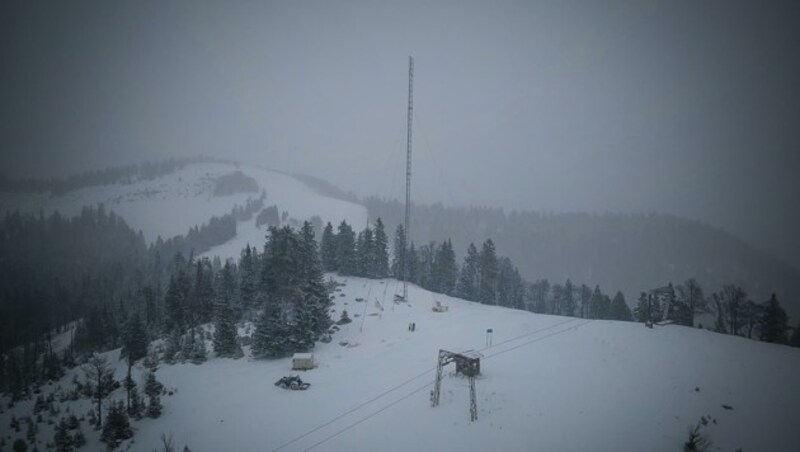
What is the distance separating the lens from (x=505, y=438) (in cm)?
2148

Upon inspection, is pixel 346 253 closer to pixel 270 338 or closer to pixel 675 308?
pixel 270 338

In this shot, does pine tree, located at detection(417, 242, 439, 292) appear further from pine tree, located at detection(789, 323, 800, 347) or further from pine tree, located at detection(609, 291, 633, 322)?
pine tree, located at detection(789, 323, 800, 347)

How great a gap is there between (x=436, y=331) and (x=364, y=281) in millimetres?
30859

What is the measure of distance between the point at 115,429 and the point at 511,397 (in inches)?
1192

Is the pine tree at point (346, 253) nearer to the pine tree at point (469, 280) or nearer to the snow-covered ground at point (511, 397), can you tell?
the pine tree at point (469, 280)

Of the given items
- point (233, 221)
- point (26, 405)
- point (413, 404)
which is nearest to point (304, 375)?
point (413, 404)

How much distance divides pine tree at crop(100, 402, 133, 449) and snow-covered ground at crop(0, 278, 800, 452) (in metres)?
1.04

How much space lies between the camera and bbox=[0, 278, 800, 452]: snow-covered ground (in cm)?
2159

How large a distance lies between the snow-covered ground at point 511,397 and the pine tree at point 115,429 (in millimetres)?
1044

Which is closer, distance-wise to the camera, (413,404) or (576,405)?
(576,405)

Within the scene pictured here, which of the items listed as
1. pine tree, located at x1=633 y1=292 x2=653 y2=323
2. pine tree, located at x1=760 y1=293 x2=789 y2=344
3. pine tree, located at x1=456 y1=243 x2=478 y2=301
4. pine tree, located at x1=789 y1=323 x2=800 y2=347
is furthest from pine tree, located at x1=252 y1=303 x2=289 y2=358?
pine tree, located at x1=789 y1=323 x2=800 y2=347

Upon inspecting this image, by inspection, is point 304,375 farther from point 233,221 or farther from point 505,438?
point 233,221

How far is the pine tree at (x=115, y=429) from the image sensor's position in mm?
25344

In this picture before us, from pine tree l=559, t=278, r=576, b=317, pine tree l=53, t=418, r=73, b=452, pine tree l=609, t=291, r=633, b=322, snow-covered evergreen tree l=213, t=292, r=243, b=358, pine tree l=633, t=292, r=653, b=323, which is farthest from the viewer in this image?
pine tree l=559, t=278, r=576, b=317
